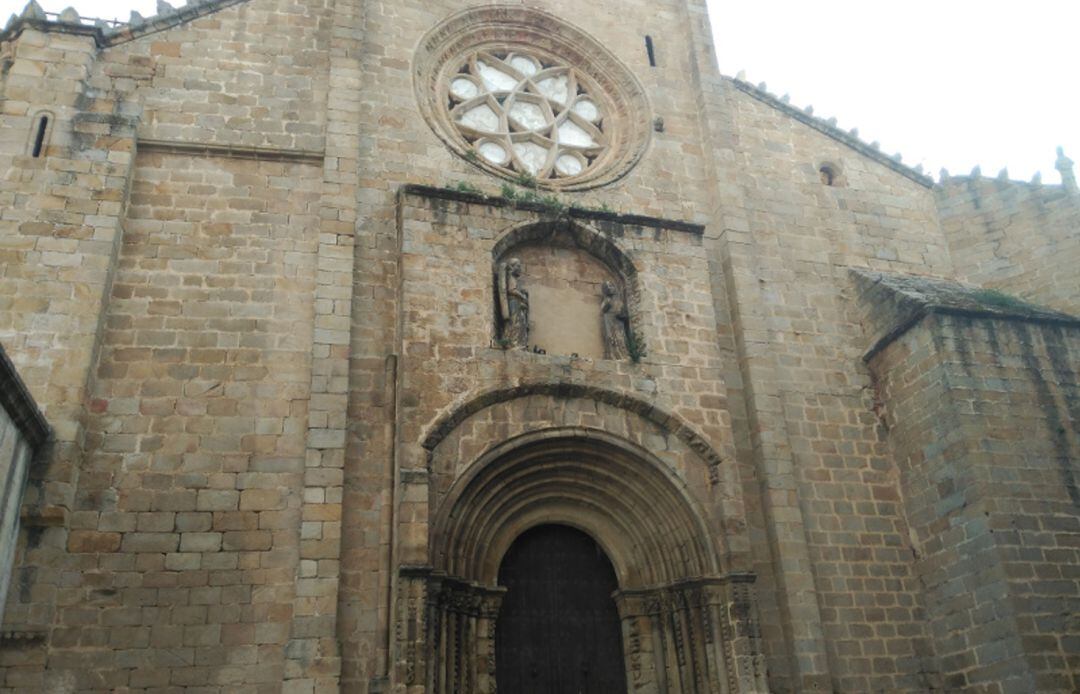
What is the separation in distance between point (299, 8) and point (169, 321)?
15.2ft

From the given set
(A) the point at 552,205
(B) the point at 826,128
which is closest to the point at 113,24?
(A) the point at 552,205

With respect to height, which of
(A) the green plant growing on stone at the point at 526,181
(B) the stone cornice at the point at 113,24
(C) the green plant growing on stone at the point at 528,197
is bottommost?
(C) the green plant growing on stone at the point at 528,197

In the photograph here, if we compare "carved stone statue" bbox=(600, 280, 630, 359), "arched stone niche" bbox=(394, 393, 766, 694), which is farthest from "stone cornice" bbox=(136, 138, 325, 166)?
"arched stone niche" bbox=(394, 393, 766, 694)

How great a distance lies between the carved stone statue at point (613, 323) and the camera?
10.1 m

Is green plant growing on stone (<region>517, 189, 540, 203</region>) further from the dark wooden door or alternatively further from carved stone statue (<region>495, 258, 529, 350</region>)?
the dark wooden door

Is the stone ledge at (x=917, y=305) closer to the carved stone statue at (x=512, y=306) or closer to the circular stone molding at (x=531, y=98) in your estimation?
the circular stone molding at (x=531, y=98)

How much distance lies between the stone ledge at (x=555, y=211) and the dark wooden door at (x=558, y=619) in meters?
3.47

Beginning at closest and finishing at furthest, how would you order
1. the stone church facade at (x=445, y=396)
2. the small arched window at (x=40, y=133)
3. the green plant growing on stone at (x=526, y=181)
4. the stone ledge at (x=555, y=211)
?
the stone church facade at (x=445, y=396) < the small arched window at (x=40, y=133) < the stone ledge at (x=555, y=211) < the green plant growing on stone at (x=526, y=181)

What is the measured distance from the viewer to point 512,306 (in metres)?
9.84

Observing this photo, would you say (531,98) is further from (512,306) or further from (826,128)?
(826,128)

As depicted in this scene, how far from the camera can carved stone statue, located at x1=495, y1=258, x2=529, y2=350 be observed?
31.7 ft

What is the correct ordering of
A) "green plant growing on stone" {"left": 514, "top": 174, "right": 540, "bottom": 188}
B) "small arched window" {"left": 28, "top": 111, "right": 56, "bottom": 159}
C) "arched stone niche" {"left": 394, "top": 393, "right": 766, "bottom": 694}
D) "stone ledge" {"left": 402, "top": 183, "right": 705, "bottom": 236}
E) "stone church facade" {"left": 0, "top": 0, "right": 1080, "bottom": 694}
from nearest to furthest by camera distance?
1. "stone church facade" {"left": 0, "top": 0, "right": 1080, "bottom": 694}
2. "arched stone niche" {"left": 394, "top": 393, "right": 766, "bottom": 694}
3. "small arched window" {"left": 28, "top": 111, "right": 56, "bottom": 159}
4. "stone ledge" {"left": 402, "top": 183, "right": 705, "bottom": 236}
5. "green plant growing on stone" {"left": 514, "top": 174, "right": 540, "bottom": 188}

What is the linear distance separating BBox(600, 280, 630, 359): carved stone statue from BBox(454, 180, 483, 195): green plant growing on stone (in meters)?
1.77

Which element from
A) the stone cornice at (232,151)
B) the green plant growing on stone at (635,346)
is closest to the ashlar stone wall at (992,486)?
the green plant growing on stone at (635,346)
